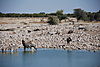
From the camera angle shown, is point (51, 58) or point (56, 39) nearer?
point (51, 58)

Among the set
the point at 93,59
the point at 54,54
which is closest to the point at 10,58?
the point at 54,54

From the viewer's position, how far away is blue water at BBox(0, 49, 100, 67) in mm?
24969

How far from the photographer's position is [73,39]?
3597 centimetres

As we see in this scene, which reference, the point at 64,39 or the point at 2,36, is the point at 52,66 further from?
the point at 2,36

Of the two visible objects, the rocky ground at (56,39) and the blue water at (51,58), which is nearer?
the blue water at (51,58)

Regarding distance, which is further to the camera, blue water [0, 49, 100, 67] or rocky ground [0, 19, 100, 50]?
rocky ground [0, 19, 100, 50]

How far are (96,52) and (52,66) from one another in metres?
7.64

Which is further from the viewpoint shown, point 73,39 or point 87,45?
point 73,39

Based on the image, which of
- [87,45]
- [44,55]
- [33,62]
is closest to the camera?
[33,62]

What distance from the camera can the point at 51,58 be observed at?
89.9ft

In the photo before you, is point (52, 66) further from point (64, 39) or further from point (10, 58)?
point (64, 39)

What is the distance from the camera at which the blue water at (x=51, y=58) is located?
81.9ft

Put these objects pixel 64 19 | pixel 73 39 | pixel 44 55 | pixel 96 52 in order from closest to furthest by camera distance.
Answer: pixel 44 55 → pixel 96 52 → pixel 73 39 → pixel 64 19

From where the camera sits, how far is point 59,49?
32594 mm
